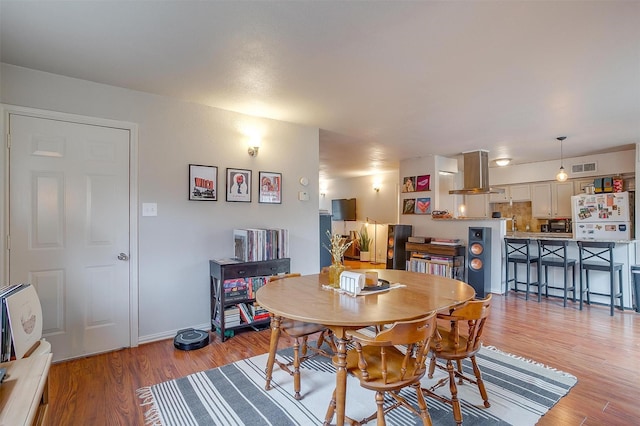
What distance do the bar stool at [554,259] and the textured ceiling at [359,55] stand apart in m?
1.73

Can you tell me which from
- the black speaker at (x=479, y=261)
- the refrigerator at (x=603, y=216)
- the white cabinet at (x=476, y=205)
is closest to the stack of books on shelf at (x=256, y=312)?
the black speaker at (x=479, y=261)

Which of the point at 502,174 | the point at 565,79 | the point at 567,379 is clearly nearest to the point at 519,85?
the point at 565,79

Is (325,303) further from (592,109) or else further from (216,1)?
(592,109)

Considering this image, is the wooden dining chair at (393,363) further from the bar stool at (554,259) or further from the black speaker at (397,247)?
the black speaker at (397,247)

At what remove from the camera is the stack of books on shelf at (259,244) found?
3.18 m

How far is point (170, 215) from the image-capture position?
312 cm

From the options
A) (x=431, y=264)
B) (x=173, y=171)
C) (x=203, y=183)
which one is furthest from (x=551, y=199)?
(x=173, y=171)

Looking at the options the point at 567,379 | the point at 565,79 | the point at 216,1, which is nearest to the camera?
the point at 216,1

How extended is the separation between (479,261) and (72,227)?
5094 millimetres

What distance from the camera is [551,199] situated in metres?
6.09

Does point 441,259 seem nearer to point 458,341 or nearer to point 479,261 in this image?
point 479,261

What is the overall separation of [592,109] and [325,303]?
3.63 metres

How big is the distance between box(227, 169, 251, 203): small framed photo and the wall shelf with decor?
3.38 m

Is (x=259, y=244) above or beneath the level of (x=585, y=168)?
beneath
